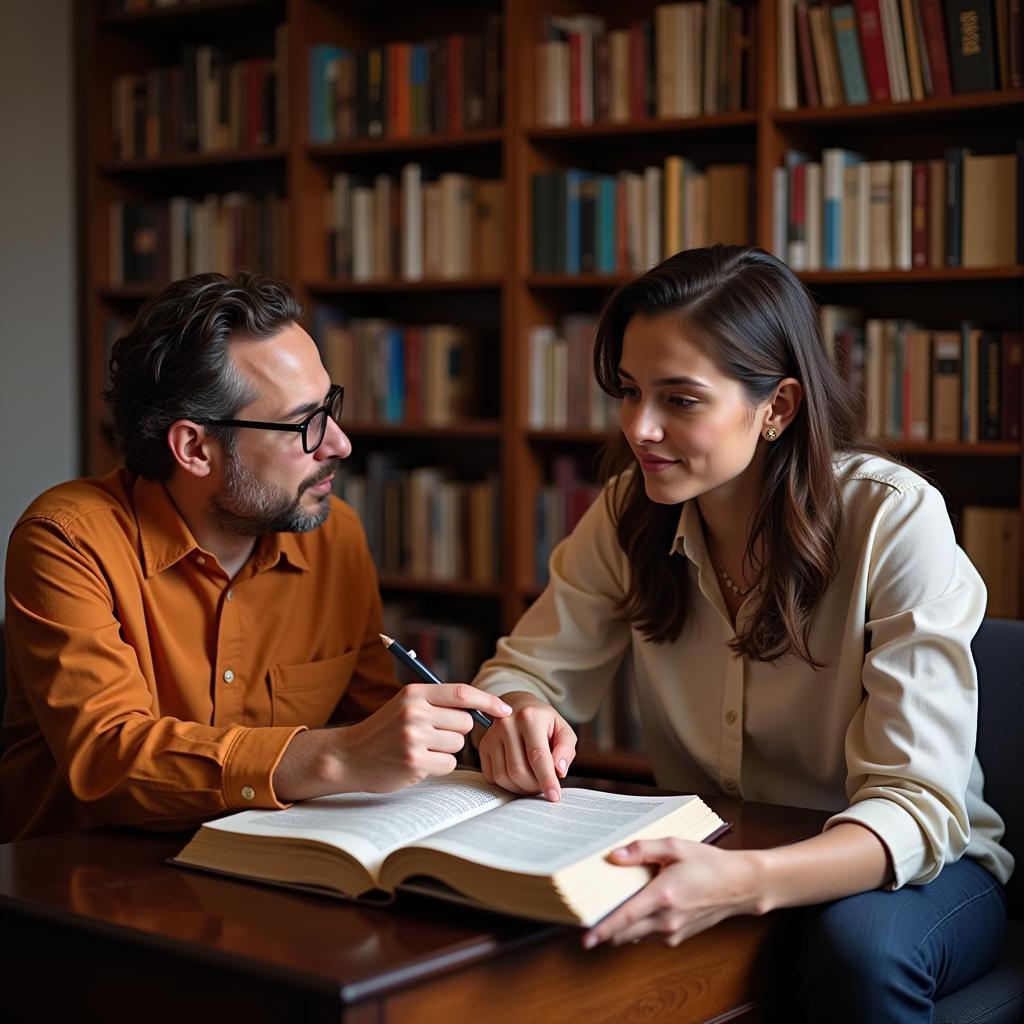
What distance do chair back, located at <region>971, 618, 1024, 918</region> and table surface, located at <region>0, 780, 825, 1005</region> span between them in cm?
57

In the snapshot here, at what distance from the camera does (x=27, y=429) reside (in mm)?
3832

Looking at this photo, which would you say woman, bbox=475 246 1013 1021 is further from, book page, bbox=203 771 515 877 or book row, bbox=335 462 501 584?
book row, bbox=335 462 501 584

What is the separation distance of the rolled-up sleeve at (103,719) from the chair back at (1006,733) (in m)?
0.94

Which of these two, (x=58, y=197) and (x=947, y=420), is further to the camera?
(x=58, y=197)

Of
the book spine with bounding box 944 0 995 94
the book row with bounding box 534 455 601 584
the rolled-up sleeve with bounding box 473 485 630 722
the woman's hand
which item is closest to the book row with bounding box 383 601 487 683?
the book row with bounding box 534 455 601 584

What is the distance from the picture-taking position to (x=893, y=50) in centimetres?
280

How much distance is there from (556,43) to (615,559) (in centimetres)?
169

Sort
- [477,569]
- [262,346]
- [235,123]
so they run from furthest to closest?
[235,123] < [477,569] < [262,346]

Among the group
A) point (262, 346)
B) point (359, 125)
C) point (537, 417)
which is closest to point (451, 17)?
point (359, 125)

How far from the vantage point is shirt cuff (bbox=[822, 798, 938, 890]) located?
142 cm

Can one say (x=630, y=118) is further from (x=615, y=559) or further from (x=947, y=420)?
(x=615, y=559)

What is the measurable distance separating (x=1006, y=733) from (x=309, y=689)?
958 mm

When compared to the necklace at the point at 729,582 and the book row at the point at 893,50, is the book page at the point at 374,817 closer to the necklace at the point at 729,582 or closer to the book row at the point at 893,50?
the necklace at the point at 729,582

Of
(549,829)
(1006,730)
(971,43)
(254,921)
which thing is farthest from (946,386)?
(254,921)
